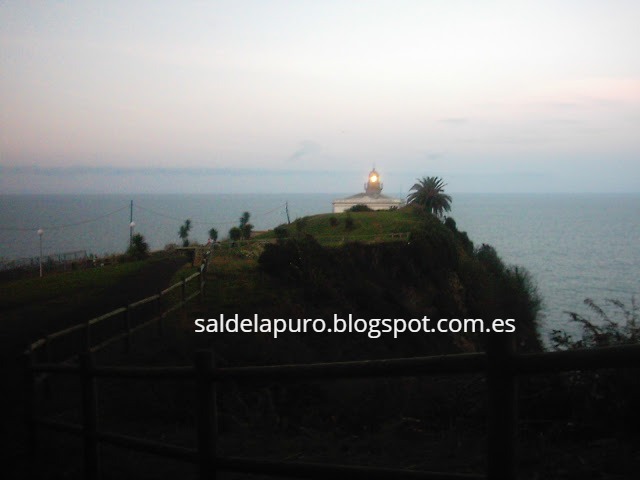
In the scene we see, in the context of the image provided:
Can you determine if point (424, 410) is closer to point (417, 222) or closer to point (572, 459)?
point (572, 459)

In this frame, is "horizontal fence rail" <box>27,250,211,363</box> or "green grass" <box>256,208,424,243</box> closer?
"horizontal fence rail" <box>27,250,211,363</box>

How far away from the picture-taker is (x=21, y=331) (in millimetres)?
16297

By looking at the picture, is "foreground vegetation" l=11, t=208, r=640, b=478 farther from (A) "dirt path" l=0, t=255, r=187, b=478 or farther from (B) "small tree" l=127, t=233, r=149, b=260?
(B) "small tree" l=127, t=233, r=149, b=260

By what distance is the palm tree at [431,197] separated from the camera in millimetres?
77562

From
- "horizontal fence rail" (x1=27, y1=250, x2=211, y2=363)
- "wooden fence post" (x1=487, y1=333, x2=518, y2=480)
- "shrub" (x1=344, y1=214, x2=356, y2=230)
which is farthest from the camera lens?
"shrub" (x1=344, y1=214, x2=356, y2=230)

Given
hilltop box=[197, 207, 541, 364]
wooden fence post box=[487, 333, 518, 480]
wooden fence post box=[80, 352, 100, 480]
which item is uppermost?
wooden fence post box=[487, 333, 518, 480]

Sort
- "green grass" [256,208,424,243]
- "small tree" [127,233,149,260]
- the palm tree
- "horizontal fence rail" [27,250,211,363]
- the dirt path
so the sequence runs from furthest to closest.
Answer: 1. the palm tree
2. "green grass" [256,208,424,243]
3. "small tree" [127,233,149,260]
4. "horizontal fence rail" [27,250,211,363]
5. the dirt path

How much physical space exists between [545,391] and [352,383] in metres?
2.40

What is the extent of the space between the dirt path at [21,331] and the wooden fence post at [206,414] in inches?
105

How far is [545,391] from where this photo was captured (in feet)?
21.5

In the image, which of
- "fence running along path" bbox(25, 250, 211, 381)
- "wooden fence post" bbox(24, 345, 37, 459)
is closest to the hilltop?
"fence running along path" bbox(25, 250, 211, 381)

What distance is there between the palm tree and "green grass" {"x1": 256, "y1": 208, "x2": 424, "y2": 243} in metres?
11.8

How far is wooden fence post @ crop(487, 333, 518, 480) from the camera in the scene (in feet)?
10.9

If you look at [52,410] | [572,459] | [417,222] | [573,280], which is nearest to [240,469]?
[572,459]
